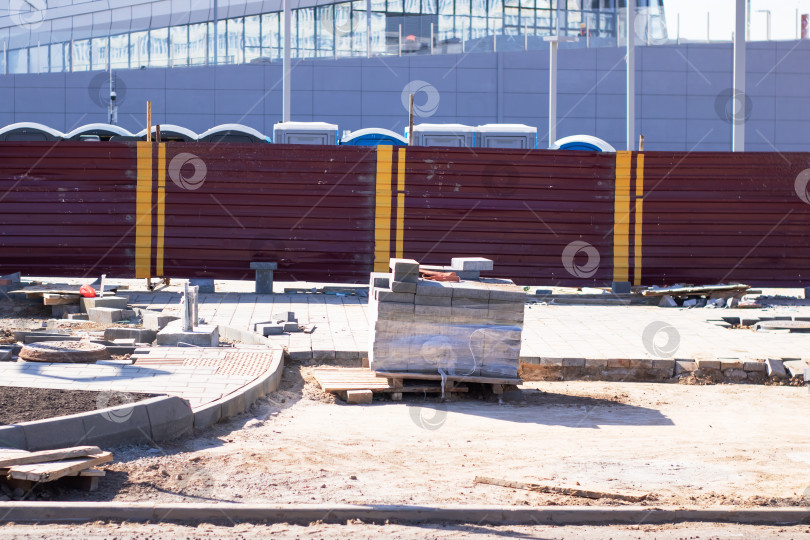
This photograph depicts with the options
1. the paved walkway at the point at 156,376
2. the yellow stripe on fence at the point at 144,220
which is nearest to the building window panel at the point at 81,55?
the yellow stripe on fence at the point at 144,220

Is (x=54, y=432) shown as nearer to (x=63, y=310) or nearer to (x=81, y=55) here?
(x=63, y=310)

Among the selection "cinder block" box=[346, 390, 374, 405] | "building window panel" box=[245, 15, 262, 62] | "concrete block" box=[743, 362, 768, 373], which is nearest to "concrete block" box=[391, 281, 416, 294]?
"cinder block" box=[346, 390, 374, 405]

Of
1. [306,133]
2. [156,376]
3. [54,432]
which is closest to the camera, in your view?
[54,432]

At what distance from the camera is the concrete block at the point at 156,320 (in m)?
10.5

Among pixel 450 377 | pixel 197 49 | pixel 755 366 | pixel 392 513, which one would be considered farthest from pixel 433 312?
pixel 197 49

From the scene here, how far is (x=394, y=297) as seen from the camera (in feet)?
26.8

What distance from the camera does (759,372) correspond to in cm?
945

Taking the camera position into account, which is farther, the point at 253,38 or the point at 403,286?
the point at 253,38

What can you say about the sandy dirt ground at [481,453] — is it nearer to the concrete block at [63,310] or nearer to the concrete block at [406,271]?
the concrete block at [406,271]

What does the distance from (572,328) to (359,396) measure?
4.50 metres

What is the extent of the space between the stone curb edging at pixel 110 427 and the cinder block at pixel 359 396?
176 cm

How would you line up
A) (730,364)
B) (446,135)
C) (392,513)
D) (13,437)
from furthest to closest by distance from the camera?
(446,135) → (730,364) → (13,437) → (392,513)

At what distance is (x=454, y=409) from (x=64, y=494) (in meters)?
3.53

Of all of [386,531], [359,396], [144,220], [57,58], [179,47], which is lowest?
[386,531]
